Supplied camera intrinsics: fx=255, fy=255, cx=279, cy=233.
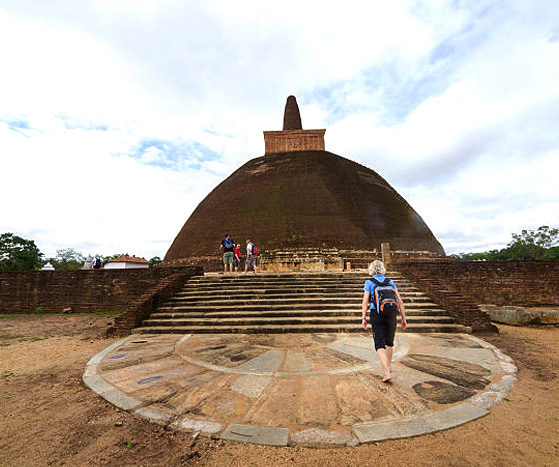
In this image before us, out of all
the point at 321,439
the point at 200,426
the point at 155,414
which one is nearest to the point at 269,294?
the point at 155,414

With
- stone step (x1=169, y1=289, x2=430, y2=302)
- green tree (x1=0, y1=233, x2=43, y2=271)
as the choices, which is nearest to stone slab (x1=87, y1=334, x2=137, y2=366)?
stone step (x1=169, y1=289, x2=430, y2=302)

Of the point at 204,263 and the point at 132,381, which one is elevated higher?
the point at 204,263

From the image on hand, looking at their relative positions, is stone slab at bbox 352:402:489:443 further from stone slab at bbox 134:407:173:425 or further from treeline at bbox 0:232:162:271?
treeline at bbox 0:232:162:271

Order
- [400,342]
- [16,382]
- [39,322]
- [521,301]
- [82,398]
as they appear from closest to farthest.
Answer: [82,398]
[16,382]
[400,342]
[39,322]
[521,301]

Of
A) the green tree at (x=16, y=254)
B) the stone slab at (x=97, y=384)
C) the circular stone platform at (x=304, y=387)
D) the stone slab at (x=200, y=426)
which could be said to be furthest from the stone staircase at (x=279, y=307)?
the green tree at (x=16, y=254)

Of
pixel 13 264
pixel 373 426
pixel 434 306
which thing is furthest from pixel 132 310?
pixel 13 264

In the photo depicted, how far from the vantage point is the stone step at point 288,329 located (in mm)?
5078

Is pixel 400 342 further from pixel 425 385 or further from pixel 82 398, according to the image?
pixel 82 398

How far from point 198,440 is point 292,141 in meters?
26.4

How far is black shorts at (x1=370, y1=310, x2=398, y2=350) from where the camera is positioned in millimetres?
2801

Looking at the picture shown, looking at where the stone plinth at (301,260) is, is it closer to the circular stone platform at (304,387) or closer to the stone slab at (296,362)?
the circular stone platform at (304,387)

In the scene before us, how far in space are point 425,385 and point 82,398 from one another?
3.71 metres

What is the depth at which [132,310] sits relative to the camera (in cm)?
567

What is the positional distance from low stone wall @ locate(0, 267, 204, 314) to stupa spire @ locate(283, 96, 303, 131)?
73.8ft
